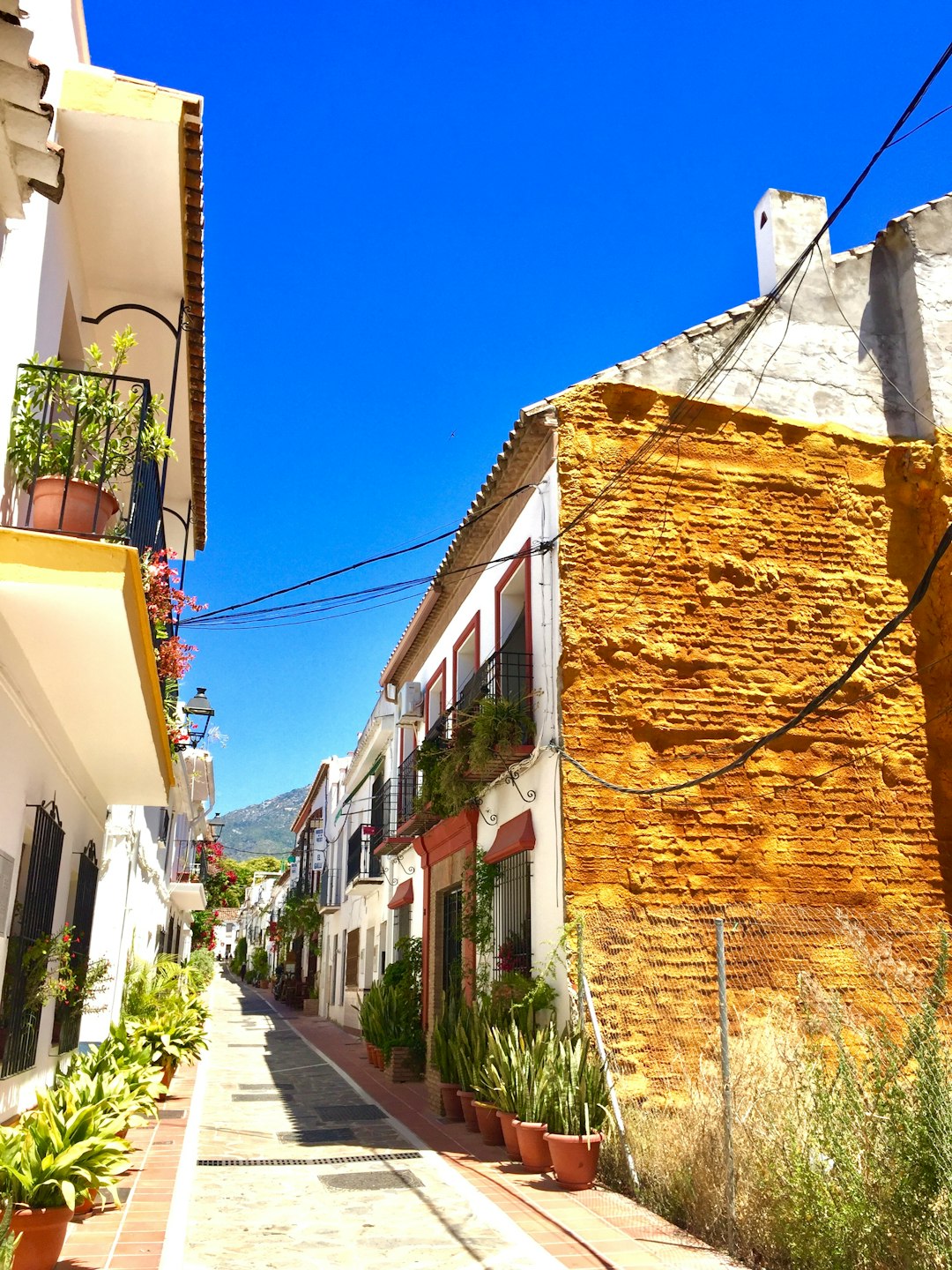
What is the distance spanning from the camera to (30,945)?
6.89 metres

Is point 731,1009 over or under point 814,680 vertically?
under

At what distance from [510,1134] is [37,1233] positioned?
15.1 ft

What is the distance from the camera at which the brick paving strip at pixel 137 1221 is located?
18.4 ft

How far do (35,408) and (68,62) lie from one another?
2.54 meters

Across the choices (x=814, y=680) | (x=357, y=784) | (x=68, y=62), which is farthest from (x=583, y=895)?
(x=357, y=784)

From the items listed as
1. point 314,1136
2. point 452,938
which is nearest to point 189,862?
point 452,938

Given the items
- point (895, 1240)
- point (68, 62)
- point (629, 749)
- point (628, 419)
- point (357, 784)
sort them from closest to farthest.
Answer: point (895, 1240) → point (68, 62) → point (629, 749) → point (628, 419) → point (357, 784)

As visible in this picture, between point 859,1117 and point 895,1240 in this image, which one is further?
point 859,1117

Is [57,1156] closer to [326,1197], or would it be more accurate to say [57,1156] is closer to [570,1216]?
[326,1197]

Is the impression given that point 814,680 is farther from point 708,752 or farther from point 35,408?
point 35,408

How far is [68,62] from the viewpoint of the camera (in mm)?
6660

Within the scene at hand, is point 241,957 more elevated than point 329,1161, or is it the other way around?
point 241,957

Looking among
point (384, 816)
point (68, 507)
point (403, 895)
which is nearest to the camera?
point (68, 507)

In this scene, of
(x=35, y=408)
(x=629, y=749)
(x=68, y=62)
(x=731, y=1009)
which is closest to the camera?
(x=35, y=408)
